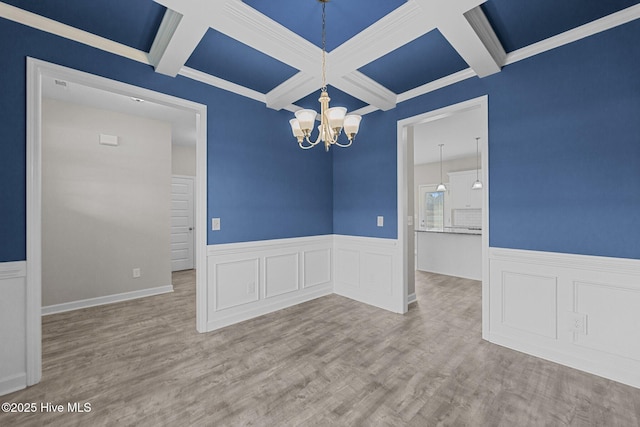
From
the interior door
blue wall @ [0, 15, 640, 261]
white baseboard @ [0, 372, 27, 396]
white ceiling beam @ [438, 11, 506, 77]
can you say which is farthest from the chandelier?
the interior door

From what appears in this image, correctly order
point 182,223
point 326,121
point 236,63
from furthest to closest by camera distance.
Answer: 1. point 182,223
2. point 236,63
3. point 326,121

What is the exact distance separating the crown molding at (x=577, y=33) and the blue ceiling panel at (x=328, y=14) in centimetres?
146

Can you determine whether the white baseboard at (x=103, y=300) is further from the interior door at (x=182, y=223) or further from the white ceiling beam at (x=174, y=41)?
the white ceiling beam at (x=174, y=41)

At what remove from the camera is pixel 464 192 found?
8.14 m

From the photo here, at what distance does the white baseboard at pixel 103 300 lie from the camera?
12.0 ft

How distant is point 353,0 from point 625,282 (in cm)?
302

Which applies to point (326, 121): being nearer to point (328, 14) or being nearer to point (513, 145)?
point (328, 14)

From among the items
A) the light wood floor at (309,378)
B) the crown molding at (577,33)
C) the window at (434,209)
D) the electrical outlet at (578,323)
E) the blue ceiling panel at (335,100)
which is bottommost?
the light wood floor at (309,378)

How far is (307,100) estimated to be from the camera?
149 inches

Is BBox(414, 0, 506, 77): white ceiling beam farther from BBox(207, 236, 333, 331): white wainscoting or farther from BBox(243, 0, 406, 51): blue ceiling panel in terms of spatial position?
BBox(207, 236, 333, 331): white wainscoting

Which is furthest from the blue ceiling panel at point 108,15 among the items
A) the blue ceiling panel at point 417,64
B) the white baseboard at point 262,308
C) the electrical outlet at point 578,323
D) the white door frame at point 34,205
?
the electrical outlet at point 578,323

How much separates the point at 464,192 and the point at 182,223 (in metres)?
7.87

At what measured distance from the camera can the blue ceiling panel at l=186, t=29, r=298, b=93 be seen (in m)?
2.49

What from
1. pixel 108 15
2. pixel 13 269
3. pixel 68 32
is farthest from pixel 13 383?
pixel 108 15
